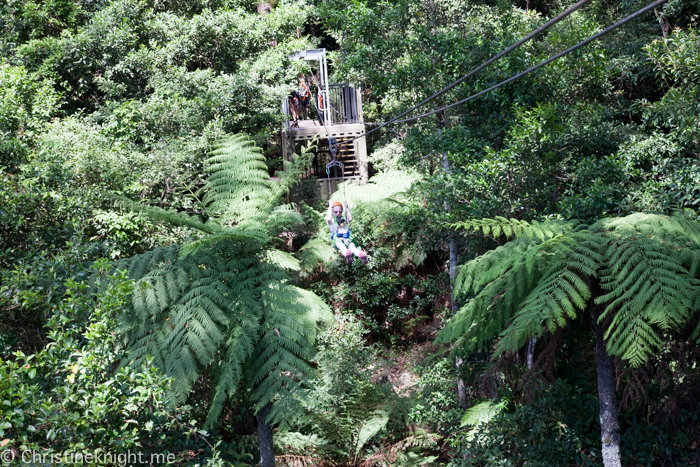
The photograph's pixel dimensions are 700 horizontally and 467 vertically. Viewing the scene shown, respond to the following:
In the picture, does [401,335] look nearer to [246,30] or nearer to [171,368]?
[171,368]

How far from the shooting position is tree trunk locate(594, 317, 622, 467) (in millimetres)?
4691

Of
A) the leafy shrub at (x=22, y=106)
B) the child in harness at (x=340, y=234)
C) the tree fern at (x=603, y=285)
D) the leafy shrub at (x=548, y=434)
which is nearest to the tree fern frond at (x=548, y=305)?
the tree fern at (x=603, y=285)

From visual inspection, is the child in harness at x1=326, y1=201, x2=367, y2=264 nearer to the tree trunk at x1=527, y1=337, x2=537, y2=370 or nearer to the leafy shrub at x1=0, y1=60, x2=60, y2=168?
the tree trunk at x1=527, y1=337, x2=537, y2=370

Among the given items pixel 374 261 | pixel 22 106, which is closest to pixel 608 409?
pixel 374 261

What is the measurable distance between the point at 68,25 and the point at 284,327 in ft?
30.0

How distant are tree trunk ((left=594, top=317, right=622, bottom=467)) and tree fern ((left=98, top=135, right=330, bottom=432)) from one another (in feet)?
8.68

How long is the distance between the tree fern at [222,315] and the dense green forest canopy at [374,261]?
3cm

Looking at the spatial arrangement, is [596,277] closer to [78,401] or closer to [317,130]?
[78,401]

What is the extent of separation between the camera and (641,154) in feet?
21.2

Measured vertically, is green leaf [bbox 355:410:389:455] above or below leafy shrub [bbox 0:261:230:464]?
below

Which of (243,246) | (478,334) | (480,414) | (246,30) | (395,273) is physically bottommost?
(480,414)

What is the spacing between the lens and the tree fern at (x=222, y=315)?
17.3 ft

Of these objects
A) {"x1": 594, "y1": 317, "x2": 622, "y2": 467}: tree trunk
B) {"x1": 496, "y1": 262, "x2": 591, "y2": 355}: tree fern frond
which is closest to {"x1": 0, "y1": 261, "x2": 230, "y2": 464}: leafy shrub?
{"x1": 496, "y1": 262, "x2": 591, "y2": 355}: tree fern frond

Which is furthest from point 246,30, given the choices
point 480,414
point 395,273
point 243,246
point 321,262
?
point 480,414
